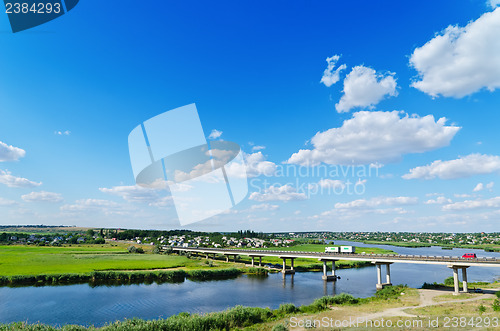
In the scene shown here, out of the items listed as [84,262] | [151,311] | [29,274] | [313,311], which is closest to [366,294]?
[313,311]

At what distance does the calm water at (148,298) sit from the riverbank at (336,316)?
8330 mm

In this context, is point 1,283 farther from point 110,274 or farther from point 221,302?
point 221,302

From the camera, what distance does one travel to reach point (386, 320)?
31109 mm

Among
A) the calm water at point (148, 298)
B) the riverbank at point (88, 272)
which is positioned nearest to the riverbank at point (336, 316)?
the calm water at point (148, 298)

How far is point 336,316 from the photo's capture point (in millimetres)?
34062

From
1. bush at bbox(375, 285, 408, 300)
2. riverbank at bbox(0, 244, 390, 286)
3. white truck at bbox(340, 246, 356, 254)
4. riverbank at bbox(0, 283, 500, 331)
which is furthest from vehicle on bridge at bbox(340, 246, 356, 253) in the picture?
riverbank at bbox(0, 283, 500, 331)

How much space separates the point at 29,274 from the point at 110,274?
16042 millimetres

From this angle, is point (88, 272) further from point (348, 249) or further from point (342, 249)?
point (348, 249)

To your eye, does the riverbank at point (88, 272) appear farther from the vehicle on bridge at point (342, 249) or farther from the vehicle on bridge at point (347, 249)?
the vehicle on bridge at point (347, 249)

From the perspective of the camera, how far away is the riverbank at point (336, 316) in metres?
28.6

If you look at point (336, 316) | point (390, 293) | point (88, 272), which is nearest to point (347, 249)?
point (390, 293)

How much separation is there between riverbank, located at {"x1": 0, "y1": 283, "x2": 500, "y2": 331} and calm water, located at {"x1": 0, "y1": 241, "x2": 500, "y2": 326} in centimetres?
833

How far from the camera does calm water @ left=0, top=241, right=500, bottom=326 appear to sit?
1523 inches

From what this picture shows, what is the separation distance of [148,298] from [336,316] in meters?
32.5
